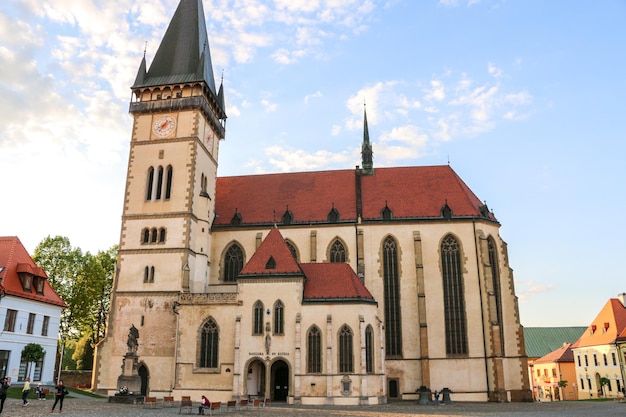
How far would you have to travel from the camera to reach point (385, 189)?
39000 mm

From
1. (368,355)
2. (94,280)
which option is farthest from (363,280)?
(94,280)

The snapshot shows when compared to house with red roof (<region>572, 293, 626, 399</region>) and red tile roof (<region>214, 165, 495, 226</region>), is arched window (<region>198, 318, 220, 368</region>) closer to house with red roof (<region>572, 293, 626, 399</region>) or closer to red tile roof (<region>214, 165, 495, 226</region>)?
red tile roof (<region>214, 165, 495, 226</region>)

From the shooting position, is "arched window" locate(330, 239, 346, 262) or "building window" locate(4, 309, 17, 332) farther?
"arched window" locate(330, 239, 346, 262)

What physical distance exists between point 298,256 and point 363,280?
16.5 ft

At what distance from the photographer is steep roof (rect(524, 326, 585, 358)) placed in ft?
242

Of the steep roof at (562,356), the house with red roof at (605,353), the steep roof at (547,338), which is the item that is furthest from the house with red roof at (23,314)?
the steep roof at (547,338)

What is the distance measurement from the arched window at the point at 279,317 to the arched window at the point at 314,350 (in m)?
1.70

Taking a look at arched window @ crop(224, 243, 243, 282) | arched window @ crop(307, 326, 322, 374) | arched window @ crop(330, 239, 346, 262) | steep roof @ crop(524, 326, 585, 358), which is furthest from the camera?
steep roof @ crop(524, 326, 585, 358)

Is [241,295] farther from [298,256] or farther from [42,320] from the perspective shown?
[42,320]

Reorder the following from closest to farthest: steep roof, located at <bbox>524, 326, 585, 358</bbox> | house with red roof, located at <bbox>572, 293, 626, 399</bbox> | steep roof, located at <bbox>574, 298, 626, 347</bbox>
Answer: house with red roof, located at <bbox>572, 293, 626, 399</bbox> → steep roof, located at <bbox>574, 298, 626, 347</bbox> → steep roof, located at <bbox>524, 326, 585, 358</bbox>

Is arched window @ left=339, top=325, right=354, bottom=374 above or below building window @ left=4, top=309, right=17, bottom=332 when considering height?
below

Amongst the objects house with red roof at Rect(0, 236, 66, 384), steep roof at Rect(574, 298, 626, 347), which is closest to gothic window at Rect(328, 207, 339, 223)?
house with red roof at Rect(0, 236, 66, 384)

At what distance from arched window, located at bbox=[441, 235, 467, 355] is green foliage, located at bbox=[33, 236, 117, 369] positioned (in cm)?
2933

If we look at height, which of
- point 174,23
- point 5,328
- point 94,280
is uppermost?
point 174,23
